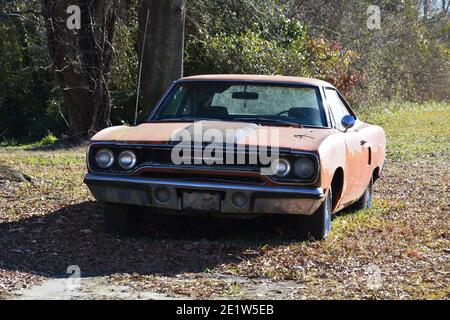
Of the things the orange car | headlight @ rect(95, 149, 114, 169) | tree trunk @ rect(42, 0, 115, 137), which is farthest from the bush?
headlight @ rect(95, 149, 114, 169)

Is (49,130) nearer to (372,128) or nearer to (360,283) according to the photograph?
(372,128)

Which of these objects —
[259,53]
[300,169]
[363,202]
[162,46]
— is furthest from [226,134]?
[259,53]

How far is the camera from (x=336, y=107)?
8844 mm

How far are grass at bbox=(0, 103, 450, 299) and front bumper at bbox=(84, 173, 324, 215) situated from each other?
38cm

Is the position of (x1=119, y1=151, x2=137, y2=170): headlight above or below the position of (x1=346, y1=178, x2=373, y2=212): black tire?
above

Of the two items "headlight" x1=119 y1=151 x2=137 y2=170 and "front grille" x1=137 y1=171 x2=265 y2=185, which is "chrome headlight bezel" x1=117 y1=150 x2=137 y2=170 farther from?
"front grille" x1=137 y1=171 x2=265 y2=185

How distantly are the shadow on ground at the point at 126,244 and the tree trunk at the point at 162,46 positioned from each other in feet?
19.4

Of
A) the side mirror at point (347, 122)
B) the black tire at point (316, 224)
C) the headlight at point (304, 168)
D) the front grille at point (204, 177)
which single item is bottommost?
the black tire at point (316, 224)

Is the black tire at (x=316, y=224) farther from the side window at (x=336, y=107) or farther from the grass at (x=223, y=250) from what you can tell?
the side window at (x=336, y=107)

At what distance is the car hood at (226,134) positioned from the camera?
23.4 ft

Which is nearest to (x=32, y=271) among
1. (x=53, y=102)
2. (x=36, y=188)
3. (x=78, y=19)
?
(x=36, y=188)

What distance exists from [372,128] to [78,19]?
742 centimetres

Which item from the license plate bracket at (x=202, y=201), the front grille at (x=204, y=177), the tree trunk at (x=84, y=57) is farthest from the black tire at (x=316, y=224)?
the tree trunk at (x=84, y=57)

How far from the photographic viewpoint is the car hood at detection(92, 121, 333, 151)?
7145 mm
